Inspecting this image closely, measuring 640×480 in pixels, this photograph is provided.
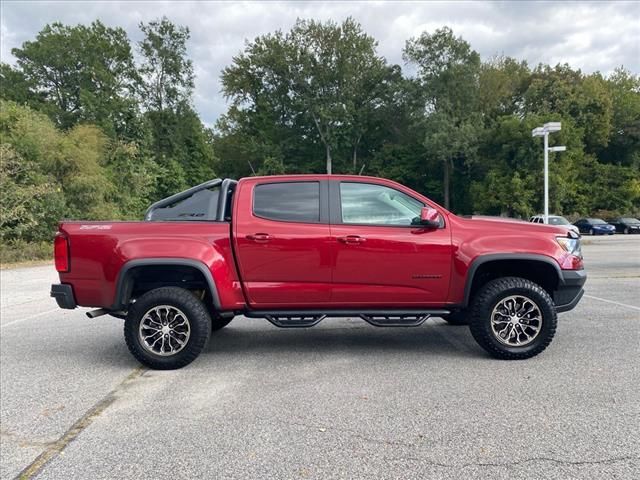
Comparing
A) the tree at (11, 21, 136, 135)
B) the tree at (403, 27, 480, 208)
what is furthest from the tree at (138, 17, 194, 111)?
the tree at (403, 27, 480, 208)

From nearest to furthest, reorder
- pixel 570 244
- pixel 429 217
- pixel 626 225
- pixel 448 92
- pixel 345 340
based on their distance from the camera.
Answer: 1. pixel 429 217
2. pixel 570 244
3. pixel 345 340
4. pixel 626 225
5. pixel 448 92

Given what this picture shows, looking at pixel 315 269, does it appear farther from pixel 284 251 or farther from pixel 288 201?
pixel 288 201

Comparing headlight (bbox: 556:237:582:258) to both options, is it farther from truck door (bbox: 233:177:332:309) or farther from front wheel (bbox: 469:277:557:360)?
truck door (bbox: 233:177:332:309)

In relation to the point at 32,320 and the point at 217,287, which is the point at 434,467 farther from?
the point at 32,320

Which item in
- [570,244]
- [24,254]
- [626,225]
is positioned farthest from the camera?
[626,225]

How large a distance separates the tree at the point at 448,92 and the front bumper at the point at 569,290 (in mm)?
42784

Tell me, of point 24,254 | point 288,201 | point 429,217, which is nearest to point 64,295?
point 288,201

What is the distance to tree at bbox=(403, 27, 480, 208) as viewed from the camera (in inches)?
1821

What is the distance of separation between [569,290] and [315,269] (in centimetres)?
267

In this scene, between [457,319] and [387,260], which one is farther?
[457,319]

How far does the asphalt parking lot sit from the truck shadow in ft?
0.12

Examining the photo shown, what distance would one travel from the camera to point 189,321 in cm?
495

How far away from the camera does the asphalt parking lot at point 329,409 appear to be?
10.1 feet

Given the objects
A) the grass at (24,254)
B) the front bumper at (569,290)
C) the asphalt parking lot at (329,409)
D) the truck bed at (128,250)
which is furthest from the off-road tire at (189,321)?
the grass at (24,254)
